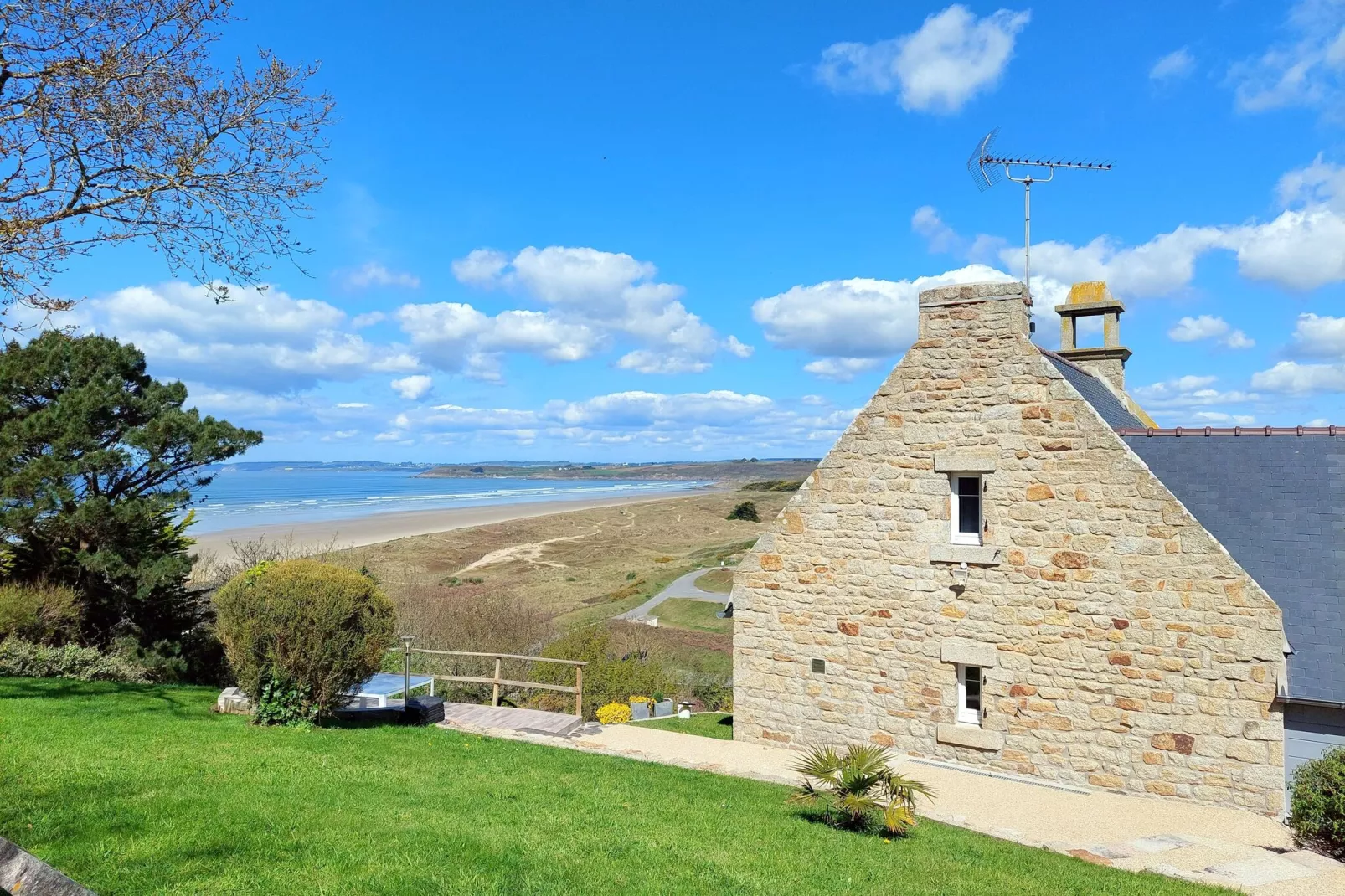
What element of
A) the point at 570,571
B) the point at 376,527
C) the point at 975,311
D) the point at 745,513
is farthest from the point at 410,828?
the point at 745,513

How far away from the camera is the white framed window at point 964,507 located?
452 inches

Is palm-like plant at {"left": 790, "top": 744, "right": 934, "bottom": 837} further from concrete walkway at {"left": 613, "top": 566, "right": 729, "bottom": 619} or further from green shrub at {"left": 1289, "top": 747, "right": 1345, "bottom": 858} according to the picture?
concrete walkway at {"left": 613, "top": 566, "right": 729, "bottom": 619}

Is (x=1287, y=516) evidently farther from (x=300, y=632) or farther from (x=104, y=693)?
(x=104, y=693)

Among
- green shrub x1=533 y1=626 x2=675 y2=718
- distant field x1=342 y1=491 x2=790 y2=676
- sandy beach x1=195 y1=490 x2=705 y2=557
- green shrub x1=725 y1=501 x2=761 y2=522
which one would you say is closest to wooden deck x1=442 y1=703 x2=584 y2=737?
green shrub x1=533 y1=626 x2=675 y2=718

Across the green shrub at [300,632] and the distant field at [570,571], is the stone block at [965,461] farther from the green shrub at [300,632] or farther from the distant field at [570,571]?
the distant field at [570,571]

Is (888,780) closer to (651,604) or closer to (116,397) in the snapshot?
(116,397)

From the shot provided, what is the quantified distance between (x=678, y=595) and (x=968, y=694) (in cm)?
3143

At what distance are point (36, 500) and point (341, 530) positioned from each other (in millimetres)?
52266

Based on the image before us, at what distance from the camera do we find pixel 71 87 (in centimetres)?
740

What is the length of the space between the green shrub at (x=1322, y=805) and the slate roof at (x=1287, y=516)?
109 centimetres

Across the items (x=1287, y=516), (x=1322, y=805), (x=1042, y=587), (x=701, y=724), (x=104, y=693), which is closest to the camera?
(x=1322, y=805)

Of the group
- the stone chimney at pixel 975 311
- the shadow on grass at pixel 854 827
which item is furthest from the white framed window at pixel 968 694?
the stone chimney at pixel 975 311

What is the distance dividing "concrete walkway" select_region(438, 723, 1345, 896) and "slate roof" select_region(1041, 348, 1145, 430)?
526 centimetres

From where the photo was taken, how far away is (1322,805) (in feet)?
26.6
